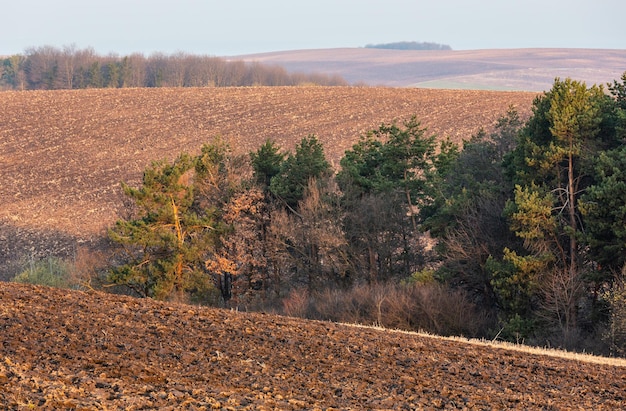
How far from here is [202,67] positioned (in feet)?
416

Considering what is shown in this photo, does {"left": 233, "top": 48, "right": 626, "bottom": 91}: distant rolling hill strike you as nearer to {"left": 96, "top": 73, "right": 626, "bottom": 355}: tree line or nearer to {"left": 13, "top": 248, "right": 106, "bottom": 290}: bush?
{"left": 96, "top": 73, "right": 626, "bottom": 355}: tree line

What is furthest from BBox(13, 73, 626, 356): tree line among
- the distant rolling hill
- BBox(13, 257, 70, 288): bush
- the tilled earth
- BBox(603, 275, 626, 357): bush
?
the distant rolling hill

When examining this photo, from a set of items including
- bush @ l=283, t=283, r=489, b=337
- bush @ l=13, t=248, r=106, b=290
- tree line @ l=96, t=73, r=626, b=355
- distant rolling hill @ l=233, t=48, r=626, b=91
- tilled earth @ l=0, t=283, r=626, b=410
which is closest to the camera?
tilled earth @ l=0, t=283, r=626, b=410

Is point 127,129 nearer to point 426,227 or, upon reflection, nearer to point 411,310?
point 426,227

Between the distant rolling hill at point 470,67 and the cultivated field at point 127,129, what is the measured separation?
131 feet

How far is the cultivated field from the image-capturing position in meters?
47.4

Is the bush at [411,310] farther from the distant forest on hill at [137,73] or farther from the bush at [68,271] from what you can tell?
the distant forest on hill at [137,73]

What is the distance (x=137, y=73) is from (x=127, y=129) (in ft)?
192

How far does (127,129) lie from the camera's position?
2798 inches

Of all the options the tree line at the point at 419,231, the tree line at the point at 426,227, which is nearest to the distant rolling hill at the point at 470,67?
the tree line at the point at 419,231

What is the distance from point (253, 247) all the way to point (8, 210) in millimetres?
21776

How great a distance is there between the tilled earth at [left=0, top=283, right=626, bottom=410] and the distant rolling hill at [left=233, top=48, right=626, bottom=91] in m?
105

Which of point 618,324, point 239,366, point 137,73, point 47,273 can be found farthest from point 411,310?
point 137,73

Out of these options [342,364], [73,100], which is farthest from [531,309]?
[73,100]
